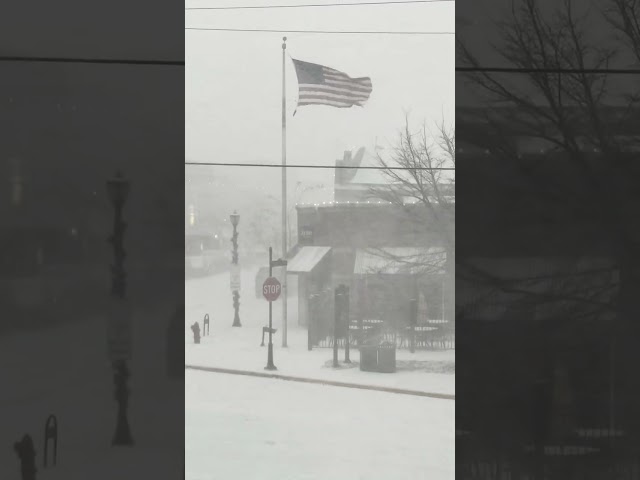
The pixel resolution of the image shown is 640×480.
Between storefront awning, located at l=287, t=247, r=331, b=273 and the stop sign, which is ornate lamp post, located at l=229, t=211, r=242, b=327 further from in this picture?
storefront awning, located at l=287, t=247, r=331, b=273

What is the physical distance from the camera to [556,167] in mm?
4559

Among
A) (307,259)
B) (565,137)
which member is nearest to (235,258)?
(307,259)

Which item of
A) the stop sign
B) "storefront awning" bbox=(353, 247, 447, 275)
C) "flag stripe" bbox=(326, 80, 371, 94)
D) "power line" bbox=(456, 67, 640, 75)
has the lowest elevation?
the stop sign

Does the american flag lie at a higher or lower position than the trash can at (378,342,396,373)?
higher

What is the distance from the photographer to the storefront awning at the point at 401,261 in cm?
449

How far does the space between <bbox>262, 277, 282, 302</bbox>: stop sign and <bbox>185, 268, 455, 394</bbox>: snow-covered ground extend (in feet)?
0.14
